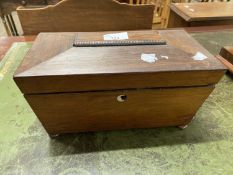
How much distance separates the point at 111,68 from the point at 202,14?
0.84m

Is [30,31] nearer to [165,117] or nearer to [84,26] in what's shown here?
[84,26]

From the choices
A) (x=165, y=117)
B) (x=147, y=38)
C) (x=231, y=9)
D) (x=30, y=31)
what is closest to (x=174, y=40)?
(x=147, y=38)

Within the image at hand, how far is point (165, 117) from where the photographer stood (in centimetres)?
56

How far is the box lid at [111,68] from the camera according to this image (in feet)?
1.37

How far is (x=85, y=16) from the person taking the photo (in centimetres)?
83

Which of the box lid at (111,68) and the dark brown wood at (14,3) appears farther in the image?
the dark brown wood at (14,3)

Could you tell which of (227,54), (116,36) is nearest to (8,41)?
(116,36)

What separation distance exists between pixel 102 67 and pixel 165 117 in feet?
0.83

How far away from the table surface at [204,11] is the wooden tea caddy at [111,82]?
21.5 inches

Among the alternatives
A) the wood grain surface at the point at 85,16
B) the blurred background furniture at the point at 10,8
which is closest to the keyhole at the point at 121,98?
the wood grain surface at the point at 85,16

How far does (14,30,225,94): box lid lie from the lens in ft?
1.37

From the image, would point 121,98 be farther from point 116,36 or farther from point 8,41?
point 8,41

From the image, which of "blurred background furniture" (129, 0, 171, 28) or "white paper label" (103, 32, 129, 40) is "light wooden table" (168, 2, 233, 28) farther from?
"blurred background furniture" (129, 0, 171, 28)

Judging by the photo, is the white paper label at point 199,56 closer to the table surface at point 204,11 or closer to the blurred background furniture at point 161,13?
the table surface at point 204,11
